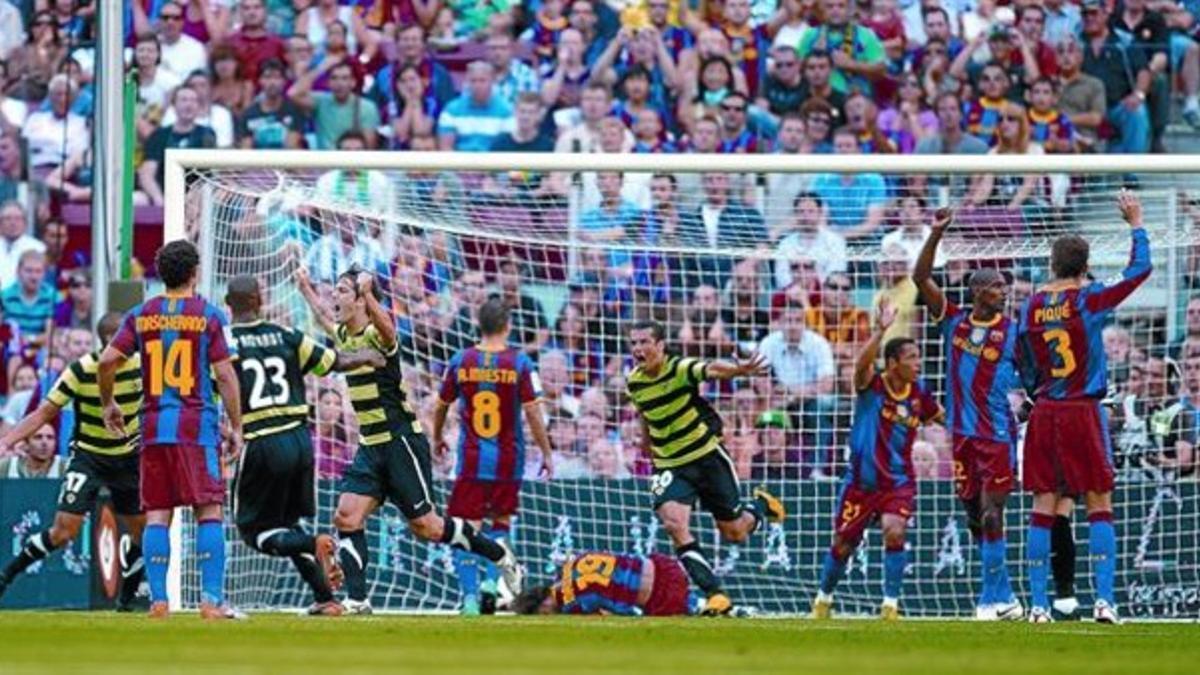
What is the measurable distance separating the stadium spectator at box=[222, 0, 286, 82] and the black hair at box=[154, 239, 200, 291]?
9.91m

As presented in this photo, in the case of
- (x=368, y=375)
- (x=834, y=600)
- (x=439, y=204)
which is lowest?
(x=834, y=600)

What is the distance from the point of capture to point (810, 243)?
1983cm

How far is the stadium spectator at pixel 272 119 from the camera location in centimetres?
2361

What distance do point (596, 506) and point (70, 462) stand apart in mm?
3860

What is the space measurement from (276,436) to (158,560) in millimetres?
1275

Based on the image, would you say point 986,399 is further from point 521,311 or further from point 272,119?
point 272,119

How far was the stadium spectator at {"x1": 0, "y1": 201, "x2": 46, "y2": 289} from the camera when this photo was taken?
22750 mm

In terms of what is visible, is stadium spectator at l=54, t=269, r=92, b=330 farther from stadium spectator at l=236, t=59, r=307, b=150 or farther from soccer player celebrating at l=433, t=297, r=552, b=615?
soccer player celebrating at l=433, t=297, r=552, b=615

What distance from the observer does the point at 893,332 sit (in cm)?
1977

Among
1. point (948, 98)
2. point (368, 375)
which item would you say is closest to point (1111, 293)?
point (368, 375)

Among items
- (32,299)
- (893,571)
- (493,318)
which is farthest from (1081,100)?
(32,299)

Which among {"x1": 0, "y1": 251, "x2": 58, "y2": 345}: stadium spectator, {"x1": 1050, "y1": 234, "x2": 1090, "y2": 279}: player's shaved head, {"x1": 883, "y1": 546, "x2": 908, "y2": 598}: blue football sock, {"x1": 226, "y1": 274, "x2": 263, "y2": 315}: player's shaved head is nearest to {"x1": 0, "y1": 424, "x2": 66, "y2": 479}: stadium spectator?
{"x1": 0, "y1": 251, "x2": 58, "y2": 345}: stadium spectator

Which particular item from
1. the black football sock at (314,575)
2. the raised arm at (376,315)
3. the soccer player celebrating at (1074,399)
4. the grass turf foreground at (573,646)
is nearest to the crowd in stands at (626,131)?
the raised arm at (376,315)

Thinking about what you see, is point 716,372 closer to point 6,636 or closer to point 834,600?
point 834,600
